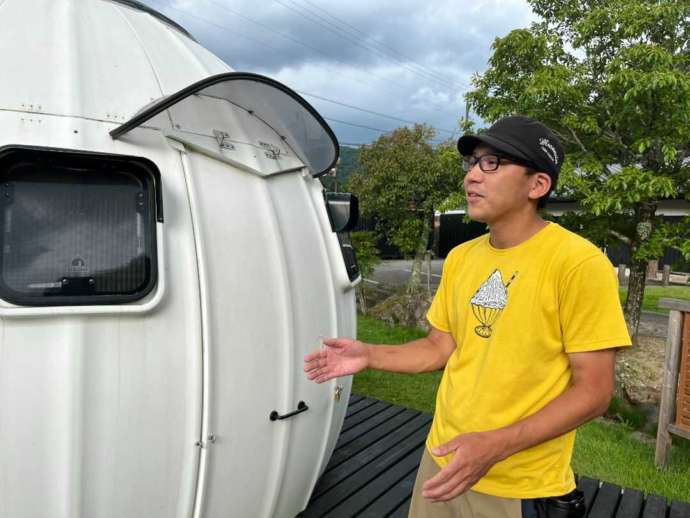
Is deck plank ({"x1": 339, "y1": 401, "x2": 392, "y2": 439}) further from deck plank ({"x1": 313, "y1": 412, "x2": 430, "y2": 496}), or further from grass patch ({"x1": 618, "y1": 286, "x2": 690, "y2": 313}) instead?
grass patch ({"x1": 618, "y1": 286, "x2": 690, "y2": 313})

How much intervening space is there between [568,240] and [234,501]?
6.36 ft

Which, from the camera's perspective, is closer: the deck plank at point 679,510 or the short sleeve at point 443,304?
the short sleeve at point 443,304

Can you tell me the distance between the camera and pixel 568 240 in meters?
1.74

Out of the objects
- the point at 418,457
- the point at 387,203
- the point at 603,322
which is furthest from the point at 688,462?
the point at 387,203

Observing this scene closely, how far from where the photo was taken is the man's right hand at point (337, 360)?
7.38 feet

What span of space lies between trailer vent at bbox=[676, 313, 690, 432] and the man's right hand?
154 inches

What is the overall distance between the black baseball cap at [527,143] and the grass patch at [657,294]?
11432 millimetres

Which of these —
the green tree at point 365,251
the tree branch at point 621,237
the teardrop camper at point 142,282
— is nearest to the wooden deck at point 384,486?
the teardrop camper at point 142,282

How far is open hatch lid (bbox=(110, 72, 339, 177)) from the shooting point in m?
2.05

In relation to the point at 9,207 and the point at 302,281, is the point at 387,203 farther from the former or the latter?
Result: the point at 9,207

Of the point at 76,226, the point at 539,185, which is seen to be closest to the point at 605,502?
the point at 539,185

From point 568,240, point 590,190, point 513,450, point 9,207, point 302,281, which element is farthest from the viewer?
point 590,190

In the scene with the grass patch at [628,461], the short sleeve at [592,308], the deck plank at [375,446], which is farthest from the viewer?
the grass patch at [628,461]

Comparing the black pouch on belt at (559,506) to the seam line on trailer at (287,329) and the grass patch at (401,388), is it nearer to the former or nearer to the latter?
the seam line on trailer at (287,329)
